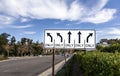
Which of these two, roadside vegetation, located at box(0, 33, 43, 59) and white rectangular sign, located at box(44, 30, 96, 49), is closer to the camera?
white rectangular sign, located at box(44, 30, 96, 49)

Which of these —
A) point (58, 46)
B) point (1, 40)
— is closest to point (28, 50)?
point (1, 40)

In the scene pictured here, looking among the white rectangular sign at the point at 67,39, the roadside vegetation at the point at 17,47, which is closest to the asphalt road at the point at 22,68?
the white rectangular sign at the point at 67,39

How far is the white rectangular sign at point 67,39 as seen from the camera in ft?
33.3

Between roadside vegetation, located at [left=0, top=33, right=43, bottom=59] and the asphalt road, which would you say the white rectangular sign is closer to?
the asphalt road

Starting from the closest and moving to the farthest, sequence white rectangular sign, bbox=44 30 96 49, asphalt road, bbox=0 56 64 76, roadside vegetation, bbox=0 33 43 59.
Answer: white rectangular sign, bbox=44 30 96 49
asphalt road, bbox=0 56 64 76
roadside vegetation, bbox=0 33 43 59

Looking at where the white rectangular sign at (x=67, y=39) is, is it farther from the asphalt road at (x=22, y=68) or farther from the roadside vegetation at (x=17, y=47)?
the roadside vegetation at (x=17, y=47)

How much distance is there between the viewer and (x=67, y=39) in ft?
33.6

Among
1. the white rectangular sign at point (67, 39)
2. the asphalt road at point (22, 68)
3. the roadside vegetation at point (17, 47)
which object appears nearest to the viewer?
the white rectangular sign at point (67, 39)

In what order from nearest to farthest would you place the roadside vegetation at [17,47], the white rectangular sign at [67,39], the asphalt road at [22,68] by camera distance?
the white rectangular sign at [67,39] < the asphalt road at [22,68] < the roadside vegetation at [17,47]

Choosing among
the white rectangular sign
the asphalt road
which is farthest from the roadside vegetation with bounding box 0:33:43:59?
the white rectangular sign

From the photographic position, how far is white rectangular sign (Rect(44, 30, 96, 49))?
10.2 metres

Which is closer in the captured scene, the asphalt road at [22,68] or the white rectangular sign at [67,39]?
the white rectangular sign at [67,39]

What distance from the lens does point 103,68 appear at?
7.63m

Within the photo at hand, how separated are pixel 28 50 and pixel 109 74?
145 m
